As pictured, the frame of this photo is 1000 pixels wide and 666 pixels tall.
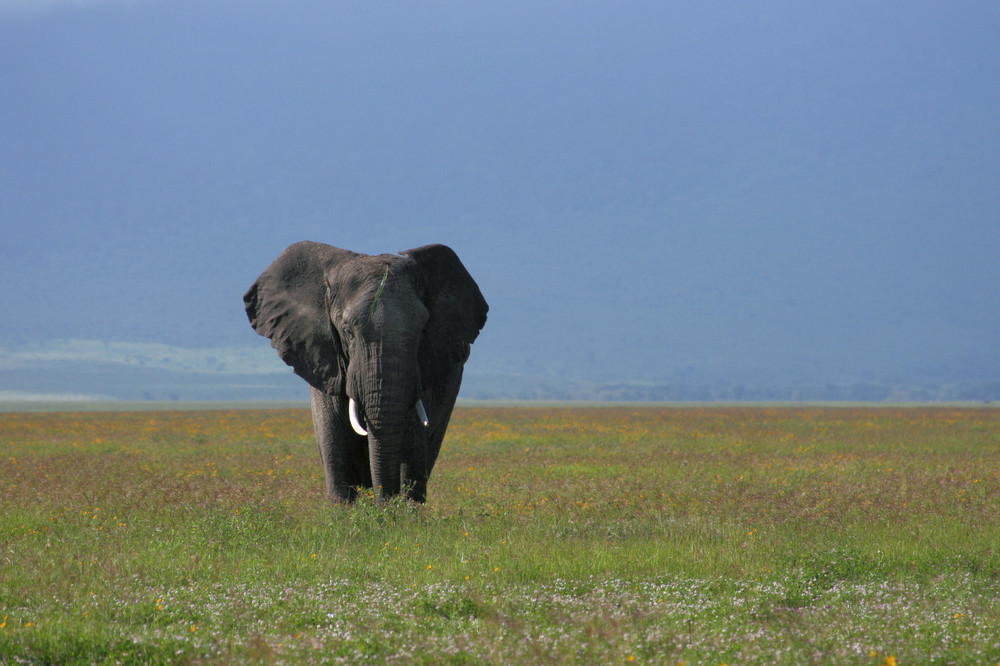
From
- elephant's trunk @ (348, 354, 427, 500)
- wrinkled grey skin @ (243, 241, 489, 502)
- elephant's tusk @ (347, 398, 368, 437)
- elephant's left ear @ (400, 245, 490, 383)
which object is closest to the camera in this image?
elephant's trunk @ (348, 354, 427, 500)

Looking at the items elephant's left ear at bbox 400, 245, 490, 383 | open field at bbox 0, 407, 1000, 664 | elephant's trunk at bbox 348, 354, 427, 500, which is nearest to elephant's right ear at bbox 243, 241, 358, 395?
elephant's trunk at bbox 348, 354, 427, 500

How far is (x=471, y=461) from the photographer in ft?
74.7

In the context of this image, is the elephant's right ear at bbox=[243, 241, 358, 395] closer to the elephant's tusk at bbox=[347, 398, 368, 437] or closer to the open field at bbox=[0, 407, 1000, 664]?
the elephant's tusk at bbox=[347, 398, 368, 437]

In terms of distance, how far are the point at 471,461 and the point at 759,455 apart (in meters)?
7.83

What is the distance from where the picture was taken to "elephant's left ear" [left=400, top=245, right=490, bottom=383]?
1087 cm

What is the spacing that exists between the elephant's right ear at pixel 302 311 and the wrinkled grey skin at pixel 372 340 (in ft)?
0.05

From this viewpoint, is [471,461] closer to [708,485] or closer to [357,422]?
[708,485]

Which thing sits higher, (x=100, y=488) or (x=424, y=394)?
(x=424, y=394)

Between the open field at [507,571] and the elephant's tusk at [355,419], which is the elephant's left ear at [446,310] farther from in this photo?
the open field at [507,571]

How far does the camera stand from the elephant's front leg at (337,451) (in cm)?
1104

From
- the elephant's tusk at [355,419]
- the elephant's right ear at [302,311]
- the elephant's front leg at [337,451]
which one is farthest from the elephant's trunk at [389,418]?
the elephant's right ear at [302,311]

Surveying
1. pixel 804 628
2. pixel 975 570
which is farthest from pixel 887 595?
pixel 975 570

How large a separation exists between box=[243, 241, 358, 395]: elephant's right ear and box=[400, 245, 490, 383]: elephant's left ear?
944mm

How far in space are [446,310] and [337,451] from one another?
2072mm
